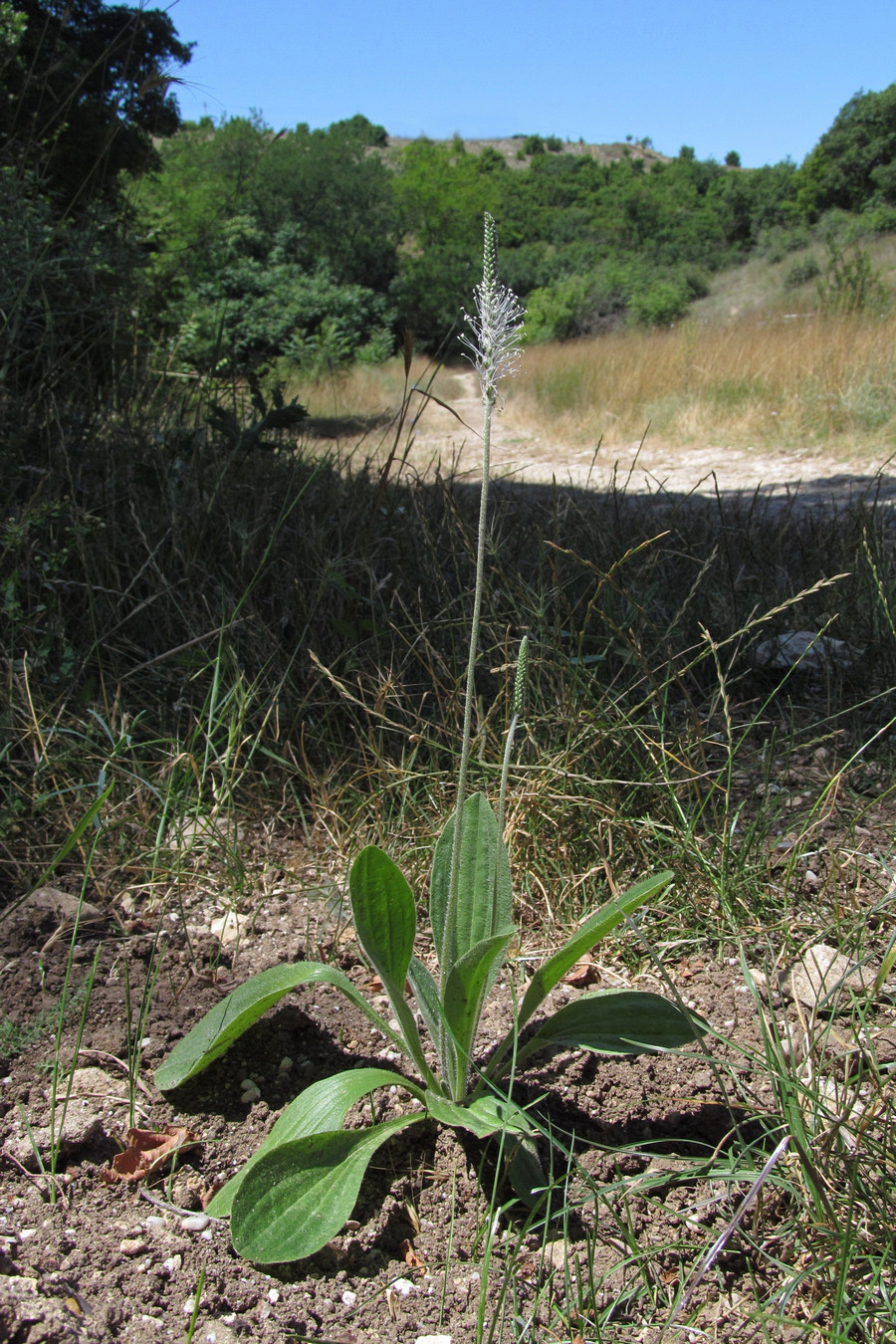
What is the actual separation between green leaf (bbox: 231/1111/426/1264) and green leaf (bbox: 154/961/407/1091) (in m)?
0.20

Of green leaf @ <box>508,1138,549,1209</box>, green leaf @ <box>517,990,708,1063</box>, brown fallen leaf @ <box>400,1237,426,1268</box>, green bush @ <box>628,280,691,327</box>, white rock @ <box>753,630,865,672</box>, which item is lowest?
brown fallen leaf @ <box>400,1237,426,1268</box>

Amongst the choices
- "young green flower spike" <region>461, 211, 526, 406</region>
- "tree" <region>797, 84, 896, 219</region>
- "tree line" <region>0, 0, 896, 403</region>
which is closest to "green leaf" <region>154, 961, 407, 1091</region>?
"young green flower spike" <region>461, 211, 526, 406</region>

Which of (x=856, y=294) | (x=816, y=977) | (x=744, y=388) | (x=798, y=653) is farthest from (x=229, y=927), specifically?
(x=856, y=294)

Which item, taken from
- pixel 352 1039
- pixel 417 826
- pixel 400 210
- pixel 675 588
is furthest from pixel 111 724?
pixel 400 210

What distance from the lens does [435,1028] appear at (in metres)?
1.28

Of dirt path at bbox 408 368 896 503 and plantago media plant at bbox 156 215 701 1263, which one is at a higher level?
dirt path at bbox 408 368 896 503

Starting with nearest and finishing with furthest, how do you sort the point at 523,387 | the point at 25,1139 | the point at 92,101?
the point at 25,1139, the point at 92,101, the point at 523,387

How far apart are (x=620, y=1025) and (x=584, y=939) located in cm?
18

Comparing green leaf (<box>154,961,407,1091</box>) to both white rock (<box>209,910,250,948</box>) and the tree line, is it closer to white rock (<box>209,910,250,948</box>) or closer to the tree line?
white rock (<box>209,910,250,948</box>)

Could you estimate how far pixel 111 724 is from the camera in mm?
2018

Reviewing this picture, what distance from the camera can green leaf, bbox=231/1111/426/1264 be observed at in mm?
1005

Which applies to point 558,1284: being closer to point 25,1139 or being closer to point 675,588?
point 25,1139

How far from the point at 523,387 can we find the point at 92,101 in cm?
961

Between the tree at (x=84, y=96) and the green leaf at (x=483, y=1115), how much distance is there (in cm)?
309
